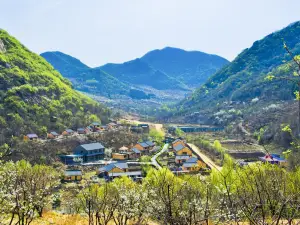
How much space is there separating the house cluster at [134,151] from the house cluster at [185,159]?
6179 mm

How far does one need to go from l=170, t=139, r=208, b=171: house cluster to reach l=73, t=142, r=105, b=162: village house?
18.6 meters

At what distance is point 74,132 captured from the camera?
88750 millimetres

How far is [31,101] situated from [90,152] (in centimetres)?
2912

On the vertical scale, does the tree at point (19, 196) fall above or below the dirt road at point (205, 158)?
above

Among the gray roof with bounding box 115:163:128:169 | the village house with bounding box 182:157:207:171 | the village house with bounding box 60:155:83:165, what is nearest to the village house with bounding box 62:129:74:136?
the village house with bounding box 60:155:83:165

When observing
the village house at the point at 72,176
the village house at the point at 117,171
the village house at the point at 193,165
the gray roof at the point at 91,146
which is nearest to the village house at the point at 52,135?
the gray roof at the point at 91,146

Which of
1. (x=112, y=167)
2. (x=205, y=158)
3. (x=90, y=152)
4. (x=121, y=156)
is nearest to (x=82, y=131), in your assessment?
(x=90, y=152)

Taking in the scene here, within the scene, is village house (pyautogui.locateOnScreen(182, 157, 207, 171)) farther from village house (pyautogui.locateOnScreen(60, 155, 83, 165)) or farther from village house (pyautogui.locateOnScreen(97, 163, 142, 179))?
village house (pyautogui.locateOnScreen(60, 155, 83, 165))

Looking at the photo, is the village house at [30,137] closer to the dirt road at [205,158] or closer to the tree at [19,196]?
the dirt road at [205,158]

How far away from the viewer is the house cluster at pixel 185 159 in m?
60.9

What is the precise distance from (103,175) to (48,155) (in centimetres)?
1586

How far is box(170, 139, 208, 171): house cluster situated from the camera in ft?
200

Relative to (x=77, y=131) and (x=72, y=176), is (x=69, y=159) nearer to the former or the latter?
(x=72, y=176)

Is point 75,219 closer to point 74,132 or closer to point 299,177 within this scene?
point 299,177
